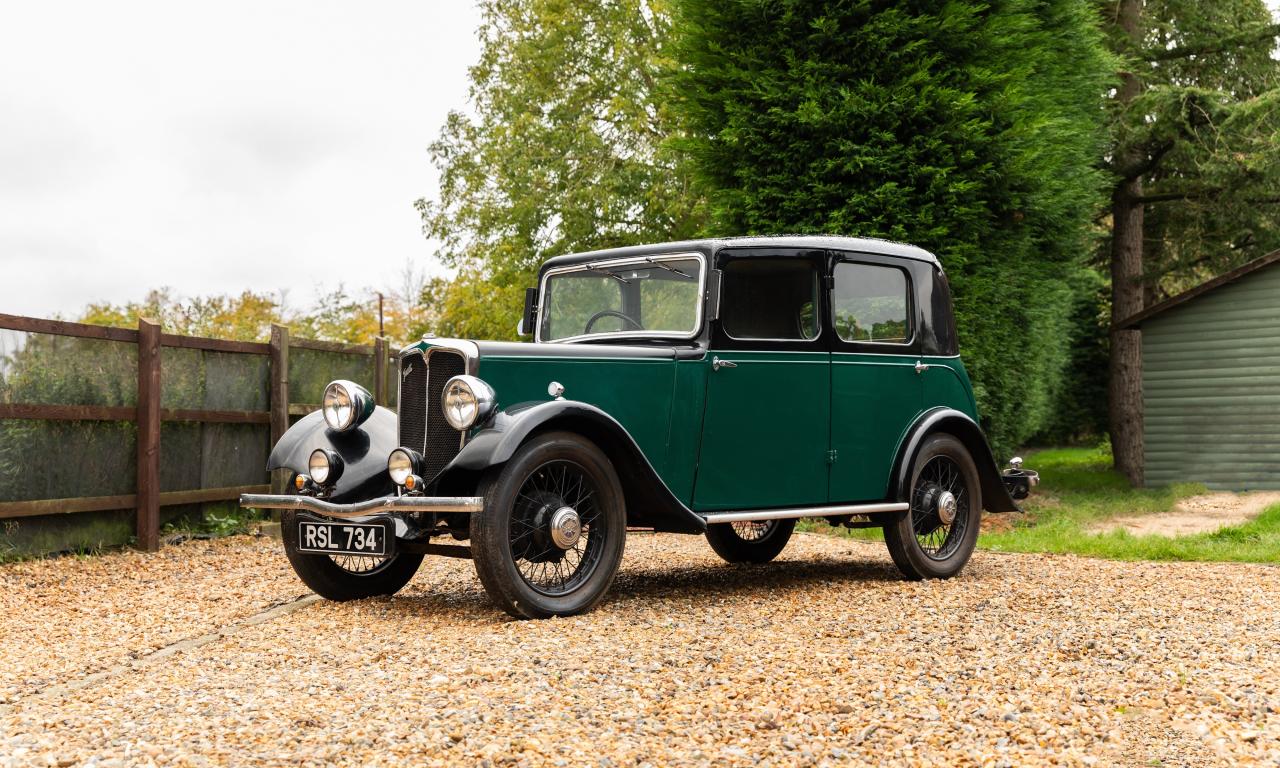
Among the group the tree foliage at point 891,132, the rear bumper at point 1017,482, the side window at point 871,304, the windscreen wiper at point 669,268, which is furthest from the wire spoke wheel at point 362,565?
the tree foliage at point 891,132

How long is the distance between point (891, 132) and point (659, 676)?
833 centimetres

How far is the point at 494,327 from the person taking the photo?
22.7 meters

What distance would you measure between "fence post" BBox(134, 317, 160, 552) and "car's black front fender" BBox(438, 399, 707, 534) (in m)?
4.30

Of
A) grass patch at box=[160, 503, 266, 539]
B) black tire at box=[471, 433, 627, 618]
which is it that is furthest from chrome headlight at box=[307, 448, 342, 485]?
grass patch at box=[160, 503, 266, 539]

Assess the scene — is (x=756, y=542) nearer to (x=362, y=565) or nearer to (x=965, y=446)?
(x=965, y=446)

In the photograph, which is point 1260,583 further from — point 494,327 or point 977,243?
point 494,327

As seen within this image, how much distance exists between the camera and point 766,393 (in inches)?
255

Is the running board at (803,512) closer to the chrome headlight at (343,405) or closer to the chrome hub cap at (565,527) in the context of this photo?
the chrome hub cap at (565,527)

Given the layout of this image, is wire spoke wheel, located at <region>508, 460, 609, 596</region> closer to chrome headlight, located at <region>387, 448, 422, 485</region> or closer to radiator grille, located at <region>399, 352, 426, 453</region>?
chrome headlight, located at <region>387, 448, 422, 485</region>

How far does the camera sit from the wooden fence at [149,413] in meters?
8.03

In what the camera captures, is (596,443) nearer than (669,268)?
Yes

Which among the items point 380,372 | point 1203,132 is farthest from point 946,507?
point 1203,132

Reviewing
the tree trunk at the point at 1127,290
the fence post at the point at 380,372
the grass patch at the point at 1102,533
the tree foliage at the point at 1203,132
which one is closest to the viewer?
the grass patch at the point at 1102,533

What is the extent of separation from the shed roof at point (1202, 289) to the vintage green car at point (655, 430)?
10.1 meters
